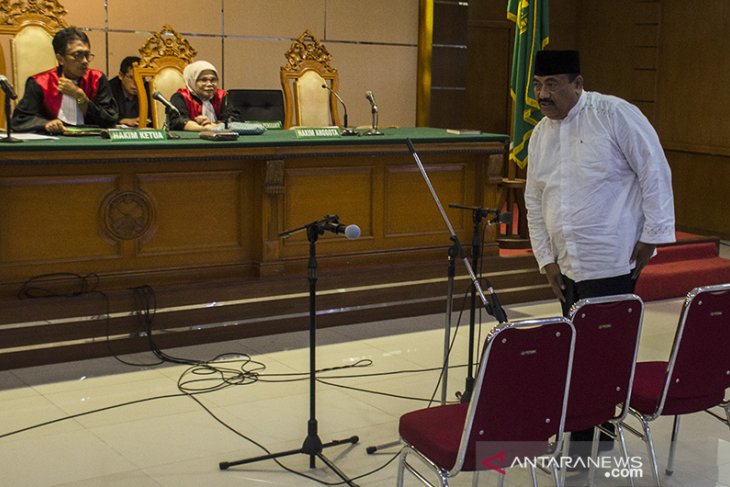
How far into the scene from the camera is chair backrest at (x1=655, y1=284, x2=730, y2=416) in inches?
128

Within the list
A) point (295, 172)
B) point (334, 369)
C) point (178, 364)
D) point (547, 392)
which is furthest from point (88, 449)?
point (295, 172)

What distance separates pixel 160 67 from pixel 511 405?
16.5 feet

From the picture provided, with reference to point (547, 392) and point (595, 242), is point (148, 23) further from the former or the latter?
point (547, 392)

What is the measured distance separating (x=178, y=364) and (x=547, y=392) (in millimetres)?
2693

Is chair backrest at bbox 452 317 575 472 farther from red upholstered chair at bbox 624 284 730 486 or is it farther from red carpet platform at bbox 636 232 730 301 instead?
red carpet platform at bbox 636 232 730 301

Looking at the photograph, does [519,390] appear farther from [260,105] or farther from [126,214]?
[260,105]

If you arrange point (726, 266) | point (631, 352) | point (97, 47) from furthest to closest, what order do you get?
point (97, 47) < point (726, 266) < point (631, 352)

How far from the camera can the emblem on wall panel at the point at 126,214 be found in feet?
17.4

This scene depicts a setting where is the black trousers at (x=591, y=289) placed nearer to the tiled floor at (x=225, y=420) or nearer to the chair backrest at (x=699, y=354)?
the tiled floor at (x=225, y=420)

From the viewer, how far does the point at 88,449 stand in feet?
12.9

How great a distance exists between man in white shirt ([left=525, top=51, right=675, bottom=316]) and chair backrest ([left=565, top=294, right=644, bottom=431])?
0.50 meters

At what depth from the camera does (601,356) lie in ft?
10.3

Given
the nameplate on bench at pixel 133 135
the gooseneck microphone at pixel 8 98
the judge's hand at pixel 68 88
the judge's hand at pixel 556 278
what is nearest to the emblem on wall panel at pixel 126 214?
the nameplate on bench at pixel 133 135

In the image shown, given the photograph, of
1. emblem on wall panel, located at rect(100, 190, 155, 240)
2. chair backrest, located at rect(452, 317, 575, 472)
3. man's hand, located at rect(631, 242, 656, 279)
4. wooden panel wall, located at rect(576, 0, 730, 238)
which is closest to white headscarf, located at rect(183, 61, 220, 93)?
emblem on wall panel, located at rect(100, 190, 155, 240)
